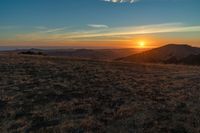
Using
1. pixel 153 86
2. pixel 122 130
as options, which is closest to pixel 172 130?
pixel 122 130

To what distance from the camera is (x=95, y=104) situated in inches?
497

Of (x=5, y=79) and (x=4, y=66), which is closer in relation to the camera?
(x=5, y=79)

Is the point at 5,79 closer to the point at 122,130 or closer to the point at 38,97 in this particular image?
the point at 38,97

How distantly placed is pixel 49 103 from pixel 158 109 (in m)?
4.67

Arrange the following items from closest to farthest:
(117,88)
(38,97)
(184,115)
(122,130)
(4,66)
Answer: (122,130), (184,115), (38,97), (117,88), (4,66)

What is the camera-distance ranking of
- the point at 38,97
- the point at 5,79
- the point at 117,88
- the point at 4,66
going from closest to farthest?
the point at 38,97, the point at 117,88, the point at 5,79, the point at 4,66

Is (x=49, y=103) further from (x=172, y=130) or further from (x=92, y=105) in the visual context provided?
(x=172, y=130)

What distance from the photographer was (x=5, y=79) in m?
17.5

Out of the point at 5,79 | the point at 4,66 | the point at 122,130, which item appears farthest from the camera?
the point at 4,66

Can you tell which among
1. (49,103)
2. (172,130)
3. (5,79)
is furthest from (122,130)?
(5,79)

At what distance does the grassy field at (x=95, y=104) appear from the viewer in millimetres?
10047

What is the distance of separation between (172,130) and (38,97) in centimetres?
652

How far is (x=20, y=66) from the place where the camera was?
23.1m

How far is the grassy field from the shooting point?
1005 cm
